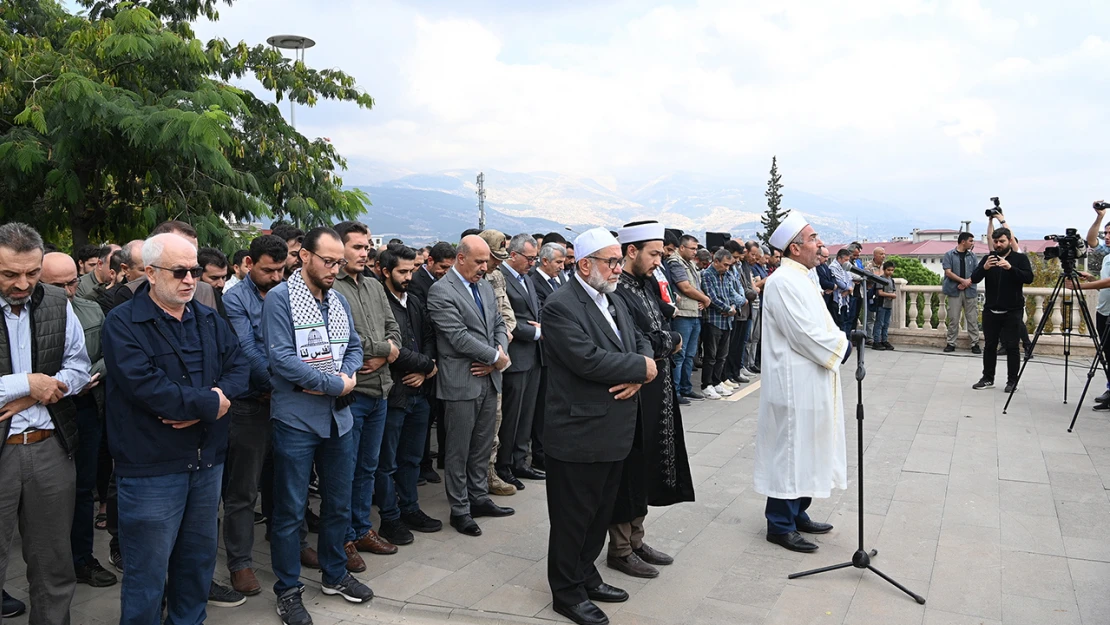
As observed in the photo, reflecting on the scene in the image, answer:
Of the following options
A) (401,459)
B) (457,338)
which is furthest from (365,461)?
(457,338)

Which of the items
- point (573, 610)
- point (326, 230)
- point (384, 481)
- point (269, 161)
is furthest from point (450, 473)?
point (269, 161)

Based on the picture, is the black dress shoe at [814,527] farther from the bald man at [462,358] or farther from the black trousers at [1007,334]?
the black trousers at [1007,334]

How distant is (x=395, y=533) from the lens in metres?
5.26

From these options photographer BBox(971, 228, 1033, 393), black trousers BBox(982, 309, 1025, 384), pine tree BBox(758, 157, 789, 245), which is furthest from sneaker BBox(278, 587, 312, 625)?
pine tree BBox(758, 157, 789, 245)

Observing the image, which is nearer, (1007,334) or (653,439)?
(653,439)

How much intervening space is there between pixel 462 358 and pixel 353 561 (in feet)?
5.04

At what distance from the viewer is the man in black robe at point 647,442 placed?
180 inches

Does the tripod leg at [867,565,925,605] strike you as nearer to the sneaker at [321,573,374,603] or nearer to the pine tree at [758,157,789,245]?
the sneaker at [321,573,374,603]

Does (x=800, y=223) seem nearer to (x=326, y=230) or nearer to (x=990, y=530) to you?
(x=990, y=530)

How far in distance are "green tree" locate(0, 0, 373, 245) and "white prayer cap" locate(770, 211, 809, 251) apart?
21.2 ft

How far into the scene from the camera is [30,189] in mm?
9867

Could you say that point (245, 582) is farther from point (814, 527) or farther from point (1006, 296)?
point (1006, 296)

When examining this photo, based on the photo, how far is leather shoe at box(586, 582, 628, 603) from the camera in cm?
429

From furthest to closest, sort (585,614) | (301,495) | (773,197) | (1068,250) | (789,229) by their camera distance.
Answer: (773,197) < (1068,250) < (789,229) < (301,495) < (585,614)
